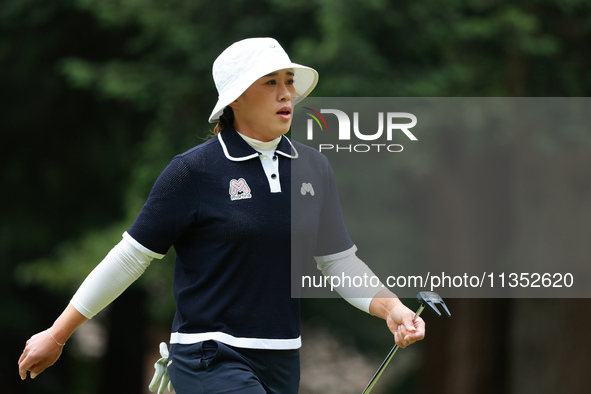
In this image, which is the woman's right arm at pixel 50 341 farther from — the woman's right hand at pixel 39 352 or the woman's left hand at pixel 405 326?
the woman's left hand at pixel 405 326

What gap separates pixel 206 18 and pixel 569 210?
367 cm

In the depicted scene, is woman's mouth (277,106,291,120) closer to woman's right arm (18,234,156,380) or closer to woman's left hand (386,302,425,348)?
woman's right arm (18,234,156,380)

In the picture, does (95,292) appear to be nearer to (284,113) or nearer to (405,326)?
(284,113)

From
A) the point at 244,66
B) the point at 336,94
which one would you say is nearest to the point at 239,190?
the point at 244,66

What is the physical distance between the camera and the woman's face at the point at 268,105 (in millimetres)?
2963

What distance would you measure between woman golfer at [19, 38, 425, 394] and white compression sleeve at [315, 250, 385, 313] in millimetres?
84

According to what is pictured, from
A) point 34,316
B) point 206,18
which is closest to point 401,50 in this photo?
point 206,18

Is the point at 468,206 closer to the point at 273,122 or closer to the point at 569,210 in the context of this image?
the point at 569,210

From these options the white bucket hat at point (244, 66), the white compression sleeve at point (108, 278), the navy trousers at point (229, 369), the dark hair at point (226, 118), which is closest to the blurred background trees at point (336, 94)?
the dark hair at point (226, 118)

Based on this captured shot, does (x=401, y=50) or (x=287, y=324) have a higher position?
(x=401, y=50)

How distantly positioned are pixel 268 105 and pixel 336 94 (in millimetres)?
3992

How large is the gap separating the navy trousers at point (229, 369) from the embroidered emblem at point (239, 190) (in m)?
0.49

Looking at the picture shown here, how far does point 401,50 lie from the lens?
294 inches

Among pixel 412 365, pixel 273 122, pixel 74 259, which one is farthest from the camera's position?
pixel 412 365
